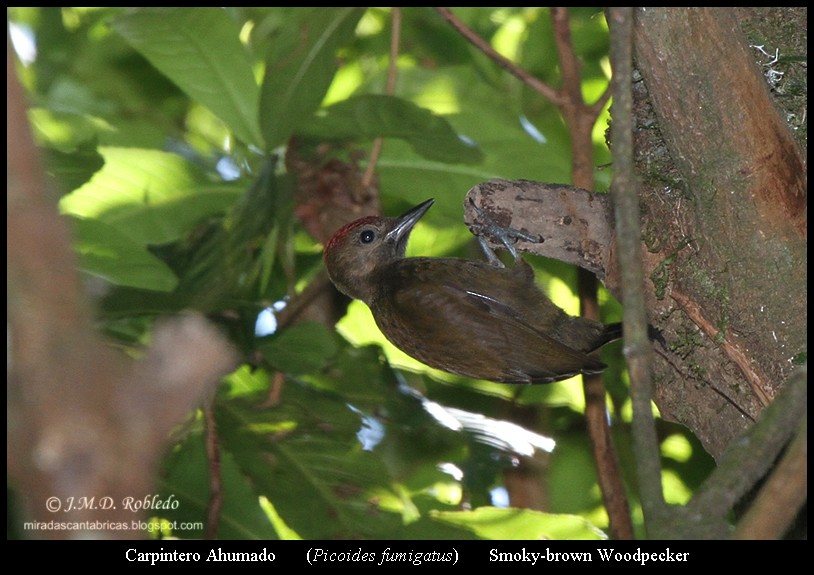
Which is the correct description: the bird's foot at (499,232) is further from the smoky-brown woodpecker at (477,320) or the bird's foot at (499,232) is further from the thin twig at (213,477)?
the thin twig at (213,477)

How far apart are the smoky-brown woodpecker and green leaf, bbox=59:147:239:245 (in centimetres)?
74

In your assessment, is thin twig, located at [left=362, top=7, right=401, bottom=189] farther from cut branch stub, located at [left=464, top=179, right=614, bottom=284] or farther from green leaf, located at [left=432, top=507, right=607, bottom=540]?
green leaf, located at [left=432, top=507, right=607, bottom=540]

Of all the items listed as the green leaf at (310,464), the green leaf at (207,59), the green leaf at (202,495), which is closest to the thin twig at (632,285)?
the green leaf at (310,464)

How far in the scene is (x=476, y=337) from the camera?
12.4 feet

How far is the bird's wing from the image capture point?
3.63 metres

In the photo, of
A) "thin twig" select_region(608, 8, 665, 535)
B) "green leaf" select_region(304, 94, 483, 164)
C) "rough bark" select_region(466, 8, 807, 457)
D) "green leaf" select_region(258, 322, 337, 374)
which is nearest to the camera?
"thin twig" select_region(608, 8, 665, 535)

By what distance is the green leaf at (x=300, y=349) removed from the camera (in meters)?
4.18

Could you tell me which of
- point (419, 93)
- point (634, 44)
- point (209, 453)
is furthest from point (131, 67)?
point (634, 44)

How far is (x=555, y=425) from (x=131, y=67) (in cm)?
406

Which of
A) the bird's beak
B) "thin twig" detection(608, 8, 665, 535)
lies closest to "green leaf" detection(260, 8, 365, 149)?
the bird's beak

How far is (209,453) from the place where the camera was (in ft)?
13.7

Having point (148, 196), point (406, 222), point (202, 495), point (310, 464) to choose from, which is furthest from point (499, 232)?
point (148, 196)

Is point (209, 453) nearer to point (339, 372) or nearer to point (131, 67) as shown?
point (339, 372)

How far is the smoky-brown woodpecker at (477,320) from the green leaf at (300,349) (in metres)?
0.29
